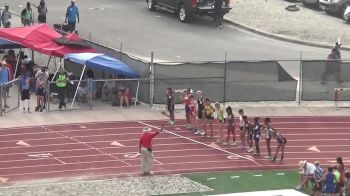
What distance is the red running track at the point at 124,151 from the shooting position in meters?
26.1

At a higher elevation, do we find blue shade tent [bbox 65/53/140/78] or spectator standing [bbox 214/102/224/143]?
blue shade tent [bbox 65/53/140/78]

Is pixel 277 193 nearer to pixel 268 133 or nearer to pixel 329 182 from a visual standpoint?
pixel 329 182

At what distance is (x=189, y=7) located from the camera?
4366 cm

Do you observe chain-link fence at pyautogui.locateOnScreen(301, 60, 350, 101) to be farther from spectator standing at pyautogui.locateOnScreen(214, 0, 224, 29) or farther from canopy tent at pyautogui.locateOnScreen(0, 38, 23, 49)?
canopy tent at pyautogui.locateOnScreen(0, 38, 23, 49)

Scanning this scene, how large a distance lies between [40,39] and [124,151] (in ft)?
26.7

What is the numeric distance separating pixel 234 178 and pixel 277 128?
5.55 meters

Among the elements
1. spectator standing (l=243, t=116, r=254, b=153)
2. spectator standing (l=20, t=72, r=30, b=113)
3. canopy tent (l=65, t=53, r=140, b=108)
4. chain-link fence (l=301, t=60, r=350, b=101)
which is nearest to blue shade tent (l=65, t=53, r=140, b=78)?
canopy tent (l=65, t=53, r=140, b=108)

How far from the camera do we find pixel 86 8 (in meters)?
47.2

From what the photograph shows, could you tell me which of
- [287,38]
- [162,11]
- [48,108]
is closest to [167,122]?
[48,108]

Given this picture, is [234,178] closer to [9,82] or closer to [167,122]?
[167,122]

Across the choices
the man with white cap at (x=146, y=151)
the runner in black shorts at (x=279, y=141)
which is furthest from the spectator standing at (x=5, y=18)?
the runner in black shorts at (x=279, y=141)

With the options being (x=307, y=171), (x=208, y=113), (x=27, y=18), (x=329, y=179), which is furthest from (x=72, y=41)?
(x=329, y=179)

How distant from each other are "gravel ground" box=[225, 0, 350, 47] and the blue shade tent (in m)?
13.1

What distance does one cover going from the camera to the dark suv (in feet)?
143
